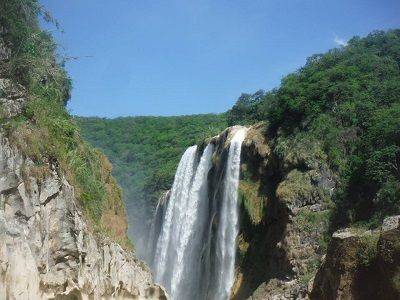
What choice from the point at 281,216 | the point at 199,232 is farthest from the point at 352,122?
the point at 199,232

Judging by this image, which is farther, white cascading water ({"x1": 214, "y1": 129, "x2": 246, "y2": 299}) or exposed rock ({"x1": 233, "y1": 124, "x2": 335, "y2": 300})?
white cascading water ({"x1": 214, "y1": 129, "x2": 246, "y2": 299})

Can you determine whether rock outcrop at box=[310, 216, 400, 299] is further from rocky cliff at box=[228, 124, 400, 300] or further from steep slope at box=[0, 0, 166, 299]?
rocky cliff at box=[228, 124, 400, 300]

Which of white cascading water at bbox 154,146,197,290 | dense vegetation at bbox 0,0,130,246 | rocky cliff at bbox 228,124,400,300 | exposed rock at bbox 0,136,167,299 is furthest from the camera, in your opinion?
white cascading water at bbox 154,146,197,290

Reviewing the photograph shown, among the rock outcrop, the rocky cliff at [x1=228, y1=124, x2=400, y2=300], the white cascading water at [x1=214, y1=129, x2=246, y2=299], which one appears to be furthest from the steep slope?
the white cascading water at [x1=214, y1=129, x2=246, y2=299]

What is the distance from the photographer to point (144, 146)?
282 ft

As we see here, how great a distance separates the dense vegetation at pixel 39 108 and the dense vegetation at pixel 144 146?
48508 millimetres

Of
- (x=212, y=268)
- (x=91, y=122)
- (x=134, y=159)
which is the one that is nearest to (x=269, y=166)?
(x=212, y=268)

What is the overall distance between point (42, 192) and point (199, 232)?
26165 mm

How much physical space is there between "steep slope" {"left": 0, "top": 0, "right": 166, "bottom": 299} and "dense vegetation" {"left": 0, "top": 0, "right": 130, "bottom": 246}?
1.0 inches

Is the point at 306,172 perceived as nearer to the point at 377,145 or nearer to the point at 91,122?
the point at 377,145

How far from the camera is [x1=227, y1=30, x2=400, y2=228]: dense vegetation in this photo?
23641 millimetres

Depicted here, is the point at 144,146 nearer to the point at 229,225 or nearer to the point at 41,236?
the point at 229,225

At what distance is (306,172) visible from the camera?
27.8m

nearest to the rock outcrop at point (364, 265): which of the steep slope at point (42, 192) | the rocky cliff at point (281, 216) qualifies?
the steep slope at point (42, 192)
